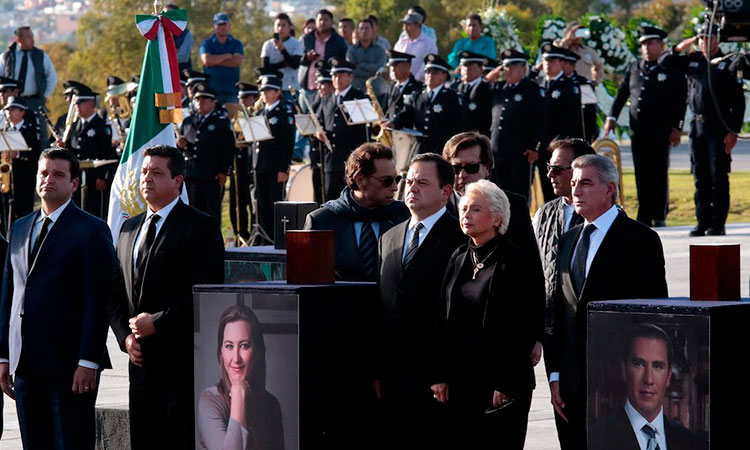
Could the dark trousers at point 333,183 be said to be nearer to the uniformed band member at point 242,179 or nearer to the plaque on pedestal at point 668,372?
the uniformed band member at point 242,179

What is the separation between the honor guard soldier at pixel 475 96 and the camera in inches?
655

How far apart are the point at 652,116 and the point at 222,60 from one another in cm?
666

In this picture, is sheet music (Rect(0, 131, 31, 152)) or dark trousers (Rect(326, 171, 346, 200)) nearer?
dark trousers (Rect(326, 171, 346, 200))

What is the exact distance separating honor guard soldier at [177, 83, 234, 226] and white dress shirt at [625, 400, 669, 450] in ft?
38.2

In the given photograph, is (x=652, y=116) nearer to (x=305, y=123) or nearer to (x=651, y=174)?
(x=651, y=174)

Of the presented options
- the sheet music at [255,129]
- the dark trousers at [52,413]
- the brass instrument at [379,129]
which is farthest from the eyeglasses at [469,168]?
the sheet music at [255,129]

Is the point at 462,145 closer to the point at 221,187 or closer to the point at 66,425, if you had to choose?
the point at 66,425

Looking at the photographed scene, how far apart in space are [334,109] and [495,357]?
11.6 m

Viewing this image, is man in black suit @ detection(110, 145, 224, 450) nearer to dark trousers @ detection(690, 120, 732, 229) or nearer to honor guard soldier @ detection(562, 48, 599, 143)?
dark trousers @ detection(690, 120, 732, 229)

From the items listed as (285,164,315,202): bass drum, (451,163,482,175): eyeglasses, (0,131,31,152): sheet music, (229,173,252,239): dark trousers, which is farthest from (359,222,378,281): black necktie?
(0,131,31,152): sheet music

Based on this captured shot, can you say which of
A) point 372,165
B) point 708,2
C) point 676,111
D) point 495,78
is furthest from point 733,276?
point 495,78

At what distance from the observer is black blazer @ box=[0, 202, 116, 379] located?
7.07m

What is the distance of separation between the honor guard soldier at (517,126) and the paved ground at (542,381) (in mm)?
1502

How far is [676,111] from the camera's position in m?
16.2
